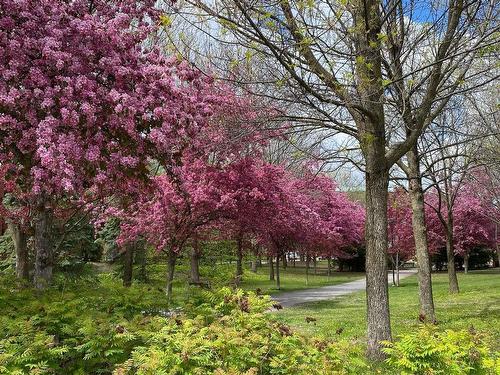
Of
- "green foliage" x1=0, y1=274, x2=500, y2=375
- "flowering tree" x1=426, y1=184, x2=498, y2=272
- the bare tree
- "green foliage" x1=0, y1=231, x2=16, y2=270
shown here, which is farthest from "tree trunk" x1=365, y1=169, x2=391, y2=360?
"flowering tree" x1=426, y1=184, x2=498, y2=272

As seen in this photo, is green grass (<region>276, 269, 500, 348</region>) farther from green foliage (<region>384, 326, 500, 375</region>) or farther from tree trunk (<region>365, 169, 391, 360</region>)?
green foliage (<region>384, 326, 500, 375</region>)

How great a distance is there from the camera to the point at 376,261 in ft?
23.9

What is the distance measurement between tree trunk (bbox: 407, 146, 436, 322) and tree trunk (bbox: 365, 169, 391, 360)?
418 centimetres

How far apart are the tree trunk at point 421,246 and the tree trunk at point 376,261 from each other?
418 centimetres

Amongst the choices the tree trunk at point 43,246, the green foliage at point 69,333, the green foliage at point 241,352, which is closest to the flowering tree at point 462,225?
the tree trunk at point 43,246

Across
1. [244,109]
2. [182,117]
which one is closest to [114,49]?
[182,117]

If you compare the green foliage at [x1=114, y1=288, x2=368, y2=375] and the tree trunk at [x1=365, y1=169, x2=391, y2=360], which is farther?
the tree trunk at [x1=365, y1=169, x2=391, y2=360]

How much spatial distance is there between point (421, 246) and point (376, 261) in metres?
5.15

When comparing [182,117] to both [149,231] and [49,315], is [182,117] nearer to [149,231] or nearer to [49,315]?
[49,315]

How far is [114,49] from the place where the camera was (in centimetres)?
675

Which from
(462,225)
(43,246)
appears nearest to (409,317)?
(43,246)

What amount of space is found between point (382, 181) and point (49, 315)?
16.4ft

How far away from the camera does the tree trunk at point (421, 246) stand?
11.4m

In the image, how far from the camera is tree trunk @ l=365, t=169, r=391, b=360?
7.14m
